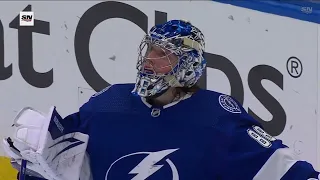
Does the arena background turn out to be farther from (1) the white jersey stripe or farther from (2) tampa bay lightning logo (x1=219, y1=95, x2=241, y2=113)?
(1) the white jersey stripe

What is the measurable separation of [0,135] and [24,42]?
300 mm

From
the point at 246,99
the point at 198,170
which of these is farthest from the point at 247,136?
the point at 246,99

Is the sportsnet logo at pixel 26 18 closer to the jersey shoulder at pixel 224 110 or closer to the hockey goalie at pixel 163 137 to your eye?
the hockey goalie at pixel 163 137

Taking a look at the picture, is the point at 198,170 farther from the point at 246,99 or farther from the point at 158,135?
the point at 246,99

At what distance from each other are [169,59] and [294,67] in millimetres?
1281

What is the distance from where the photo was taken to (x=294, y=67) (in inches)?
117

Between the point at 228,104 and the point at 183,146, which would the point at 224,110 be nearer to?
the point at 228,104

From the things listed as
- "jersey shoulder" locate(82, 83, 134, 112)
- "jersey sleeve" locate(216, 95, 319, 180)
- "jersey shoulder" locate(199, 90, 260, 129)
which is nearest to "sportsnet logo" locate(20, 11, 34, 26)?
"jersey shoulder" locate(82, 83, 134, 112)

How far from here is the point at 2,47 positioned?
91.3 inches

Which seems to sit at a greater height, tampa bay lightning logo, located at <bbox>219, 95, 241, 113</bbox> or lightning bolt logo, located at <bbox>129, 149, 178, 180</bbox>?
tampa bay lightning logo, located at <bbox>219, 95, 241, 113</bbox>

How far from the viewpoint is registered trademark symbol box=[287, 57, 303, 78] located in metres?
2.96

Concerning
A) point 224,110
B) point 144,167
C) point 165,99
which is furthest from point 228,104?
point 144,167

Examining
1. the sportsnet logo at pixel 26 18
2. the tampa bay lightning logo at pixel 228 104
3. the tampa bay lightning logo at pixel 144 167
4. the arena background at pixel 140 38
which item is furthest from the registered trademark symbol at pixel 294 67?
the tampa bay lightning logo at pixel 144 167

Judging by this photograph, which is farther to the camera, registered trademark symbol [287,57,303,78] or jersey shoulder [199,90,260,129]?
registered trademark symbol [287,57,303,78]
